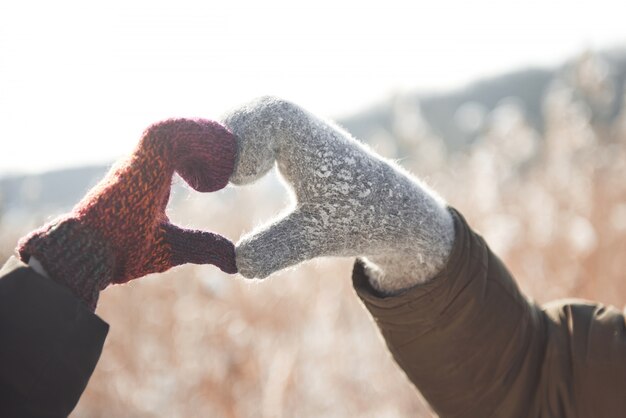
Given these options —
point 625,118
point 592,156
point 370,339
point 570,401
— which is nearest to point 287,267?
point 570,401

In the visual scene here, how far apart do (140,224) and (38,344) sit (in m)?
0.16

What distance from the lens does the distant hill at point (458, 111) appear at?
2732 millimetres

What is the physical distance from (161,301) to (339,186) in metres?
1.93

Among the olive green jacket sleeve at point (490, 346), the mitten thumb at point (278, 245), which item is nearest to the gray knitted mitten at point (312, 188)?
the mitten thumb at point (278, 245)

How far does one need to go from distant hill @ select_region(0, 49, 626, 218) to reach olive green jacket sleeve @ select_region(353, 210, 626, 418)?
15.2 inches

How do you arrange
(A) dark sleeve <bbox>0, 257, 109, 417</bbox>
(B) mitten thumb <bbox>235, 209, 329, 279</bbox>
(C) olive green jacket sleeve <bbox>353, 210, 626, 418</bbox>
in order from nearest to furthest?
(A) dark sleeve <bbox>0, 257, 109, 417</bbox>, (B) mitten thumb <bbox>235, 209, 329, 279</bbox>, (C) olive green jacket sleeve <bbox>353, 210, 626, 418</bbox>

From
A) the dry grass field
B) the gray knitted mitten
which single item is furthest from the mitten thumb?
the dry grass field

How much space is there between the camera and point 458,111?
708 centimetres

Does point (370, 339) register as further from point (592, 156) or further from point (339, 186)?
point (339, 186)

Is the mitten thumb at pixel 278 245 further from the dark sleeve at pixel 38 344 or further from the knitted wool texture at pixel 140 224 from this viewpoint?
the dark sleeve at pixel 38 344

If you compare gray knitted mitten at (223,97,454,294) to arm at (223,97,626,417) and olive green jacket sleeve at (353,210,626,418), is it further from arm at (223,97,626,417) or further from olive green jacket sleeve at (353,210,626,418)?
olive green jacket sleeve at (353,210,626,418)

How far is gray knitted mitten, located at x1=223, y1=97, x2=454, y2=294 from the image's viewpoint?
618 mm

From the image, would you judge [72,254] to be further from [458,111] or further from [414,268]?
[458,111]

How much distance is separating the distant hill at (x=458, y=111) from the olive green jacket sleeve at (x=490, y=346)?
1.27ft
